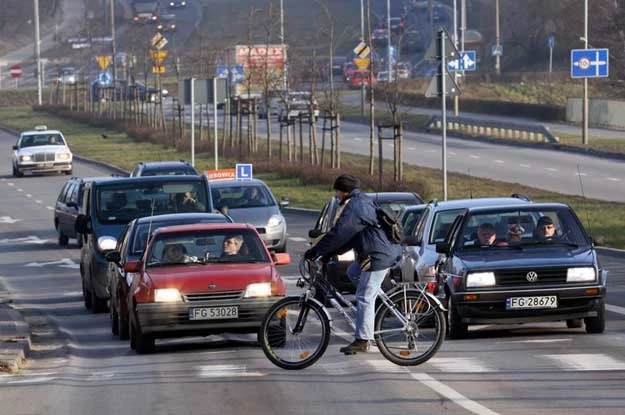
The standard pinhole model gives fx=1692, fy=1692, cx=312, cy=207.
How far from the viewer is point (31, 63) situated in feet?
428

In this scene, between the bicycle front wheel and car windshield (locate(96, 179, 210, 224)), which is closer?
the bicycle front wheel

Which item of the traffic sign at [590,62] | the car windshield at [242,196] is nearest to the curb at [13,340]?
the car windshield at [242,196]

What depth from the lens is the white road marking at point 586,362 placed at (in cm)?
1481

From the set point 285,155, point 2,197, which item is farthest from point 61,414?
point 285,155

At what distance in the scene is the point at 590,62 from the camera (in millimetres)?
59594

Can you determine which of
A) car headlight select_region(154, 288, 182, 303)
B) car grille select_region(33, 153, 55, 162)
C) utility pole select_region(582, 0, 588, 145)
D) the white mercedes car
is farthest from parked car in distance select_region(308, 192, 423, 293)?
car grille select_region(33, 153, 55, 162)

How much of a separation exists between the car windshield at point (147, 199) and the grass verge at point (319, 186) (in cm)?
605

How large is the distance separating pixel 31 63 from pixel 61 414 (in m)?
120

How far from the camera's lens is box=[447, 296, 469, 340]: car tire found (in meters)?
17.4

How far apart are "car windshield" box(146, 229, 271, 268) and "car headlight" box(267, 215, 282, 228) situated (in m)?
12.6

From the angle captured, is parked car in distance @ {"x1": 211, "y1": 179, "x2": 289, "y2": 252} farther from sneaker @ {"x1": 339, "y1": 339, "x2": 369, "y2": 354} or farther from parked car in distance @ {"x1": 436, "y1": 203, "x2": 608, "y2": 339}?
sneaker @ {"x1": 339, "y1": 339, "x2": 369, "y2": 354}

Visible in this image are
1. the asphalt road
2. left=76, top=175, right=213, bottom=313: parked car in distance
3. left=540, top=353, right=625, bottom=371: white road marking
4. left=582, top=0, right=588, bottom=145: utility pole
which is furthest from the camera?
left=582, top=0, right=588, bottom=145: utility pole

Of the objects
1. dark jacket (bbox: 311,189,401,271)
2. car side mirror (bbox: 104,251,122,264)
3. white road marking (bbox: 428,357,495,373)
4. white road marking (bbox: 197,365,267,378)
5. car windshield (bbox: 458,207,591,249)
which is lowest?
white road marking (bbox: 197,365,267,378)

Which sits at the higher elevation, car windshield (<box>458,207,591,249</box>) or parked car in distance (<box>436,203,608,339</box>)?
car windshield (<box>458,207,591,249</box>)
